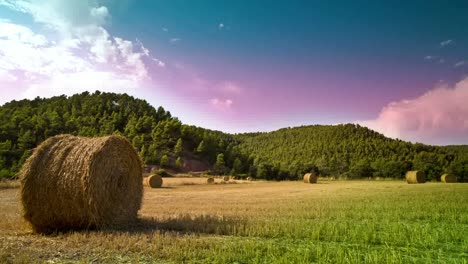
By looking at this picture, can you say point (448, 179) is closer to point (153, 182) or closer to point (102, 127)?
point (153, 182)

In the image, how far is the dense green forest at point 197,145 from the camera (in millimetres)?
67688

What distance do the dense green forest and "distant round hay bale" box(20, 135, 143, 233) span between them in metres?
35.7

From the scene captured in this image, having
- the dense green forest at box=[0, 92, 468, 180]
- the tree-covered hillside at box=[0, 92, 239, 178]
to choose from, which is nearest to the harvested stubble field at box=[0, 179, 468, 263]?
the dense green forest at box=[0, 92, 468, 180]

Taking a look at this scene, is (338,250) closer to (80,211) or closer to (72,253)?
(72,253)

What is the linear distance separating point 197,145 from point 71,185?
8812 centimetres

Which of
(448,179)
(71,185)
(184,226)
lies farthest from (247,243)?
(448,179)

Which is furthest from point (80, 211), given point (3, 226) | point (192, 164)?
point (192, 164)

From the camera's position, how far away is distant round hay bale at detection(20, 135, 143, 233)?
9938 mm

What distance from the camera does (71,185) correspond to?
998 cm

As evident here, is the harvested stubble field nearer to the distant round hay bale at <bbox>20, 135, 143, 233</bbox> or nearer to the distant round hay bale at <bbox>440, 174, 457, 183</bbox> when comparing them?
the distant round hay bale at <bbox>20, 135, 143, 233</bbox>

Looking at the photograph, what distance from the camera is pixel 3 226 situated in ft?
34.2

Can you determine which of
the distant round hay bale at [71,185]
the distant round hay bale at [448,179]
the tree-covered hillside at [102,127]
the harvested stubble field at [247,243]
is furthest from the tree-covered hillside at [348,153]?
the distant round hay bale at [71,185]

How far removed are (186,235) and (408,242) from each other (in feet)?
14.9

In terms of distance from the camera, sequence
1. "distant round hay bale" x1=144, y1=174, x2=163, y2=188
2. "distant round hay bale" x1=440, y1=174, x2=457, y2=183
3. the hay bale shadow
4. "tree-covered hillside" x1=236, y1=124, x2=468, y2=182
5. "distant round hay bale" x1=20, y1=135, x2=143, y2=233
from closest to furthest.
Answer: the hay bale shadow < "distant round hay bale" x1=20, y1=135, x2=143, y2=233 < "distant round hay bale" x1=144, y1=174, x2=163, y2=188 < "distant round hay bale" x1=440, y1=174, x2=457, y2=183 < "tree-covered hillside" x1=236, y1=124, x2=468, y2=182
